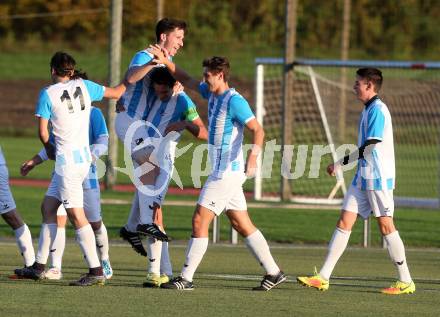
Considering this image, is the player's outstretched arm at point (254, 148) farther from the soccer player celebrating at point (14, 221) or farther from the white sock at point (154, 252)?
the soccer player celebrating at point (14, 221)

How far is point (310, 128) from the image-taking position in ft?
97.8

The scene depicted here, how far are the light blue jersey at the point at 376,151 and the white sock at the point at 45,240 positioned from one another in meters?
2.87

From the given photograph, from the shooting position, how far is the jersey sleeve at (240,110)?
11781 mm

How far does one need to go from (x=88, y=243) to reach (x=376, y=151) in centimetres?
277

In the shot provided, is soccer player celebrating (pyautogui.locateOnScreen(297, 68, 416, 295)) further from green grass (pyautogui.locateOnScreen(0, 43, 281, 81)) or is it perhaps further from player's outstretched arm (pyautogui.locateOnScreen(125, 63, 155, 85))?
green grass (pyautogui.locateOnScreen(0, 43, 281, 81))

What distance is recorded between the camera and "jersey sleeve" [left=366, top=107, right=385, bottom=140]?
1211 cm

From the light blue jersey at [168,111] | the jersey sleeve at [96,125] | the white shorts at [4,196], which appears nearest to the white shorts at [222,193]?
the light blue jersey at [168,111]

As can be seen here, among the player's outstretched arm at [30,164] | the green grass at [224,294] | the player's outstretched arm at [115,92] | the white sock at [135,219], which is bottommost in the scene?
the green grass at [224,294]

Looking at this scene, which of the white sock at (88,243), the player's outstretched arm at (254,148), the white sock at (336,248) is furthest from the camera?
the white sock at (336,248)

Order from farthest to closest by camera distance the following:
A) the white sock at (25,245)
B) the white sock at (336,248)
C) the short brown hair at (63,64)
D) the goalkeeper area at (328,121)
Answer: the goalkeeper area at (328,121) < the white sock at (25,245) < the white sock at (336,248) < the short brown hair at (63,64)

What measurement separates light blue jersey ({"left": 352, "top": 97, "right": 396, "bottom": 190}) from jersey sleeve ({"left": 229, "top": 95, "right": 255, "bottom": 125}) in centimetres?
113

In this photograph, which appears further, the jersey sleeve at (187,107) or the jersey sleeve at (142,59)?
the jersey sleeve at (187,107)

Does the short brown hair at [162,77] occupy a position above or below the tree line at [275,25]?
below

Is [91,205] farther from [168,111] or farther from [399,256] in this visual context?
[399,256]
